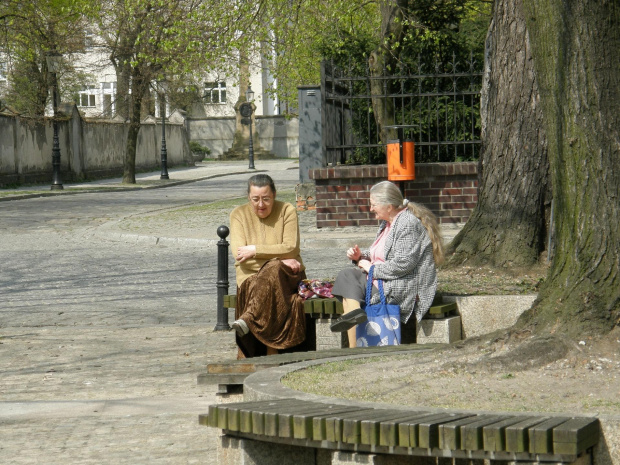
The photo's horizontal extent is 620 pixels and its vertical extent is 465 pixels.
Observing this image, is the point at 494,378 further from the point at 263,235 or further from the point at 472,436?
the point at 263,235

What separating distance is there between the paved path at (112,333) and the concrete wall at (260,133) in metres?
51.2

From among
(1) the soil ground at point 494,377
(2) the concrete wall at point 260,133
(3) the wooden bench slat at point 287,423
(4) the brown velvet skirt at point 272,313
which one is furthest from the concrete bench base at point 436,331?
(2) the concrete wall at point 260,133

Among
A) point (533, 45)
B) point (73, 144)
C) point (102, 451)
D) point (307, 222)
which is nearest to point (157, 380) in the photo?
point (102, 451)

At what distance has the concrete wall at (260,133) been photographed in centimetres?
7312

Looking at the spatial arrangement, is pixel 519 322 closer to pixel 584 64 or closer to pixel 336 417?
pixel 584 64

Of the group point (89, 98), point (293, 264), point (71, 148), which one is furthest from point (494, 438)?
point (89, 98)

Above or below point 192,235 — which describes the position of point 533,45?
above

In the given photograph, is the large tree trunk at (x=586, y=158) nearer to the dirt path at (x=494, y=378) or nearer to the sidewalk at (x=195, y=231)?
the dirt path at (x=494, y=378)

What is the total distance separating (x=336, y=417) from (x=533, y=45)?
7.68ft

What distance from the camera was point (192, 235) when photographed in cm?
1762

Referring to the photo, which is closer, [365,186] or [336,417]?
[336,417]

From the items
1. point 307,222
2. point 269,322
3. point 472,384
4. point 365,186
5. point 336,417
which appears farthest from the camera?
point 307,222

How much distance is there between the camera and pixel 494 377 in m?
5.04

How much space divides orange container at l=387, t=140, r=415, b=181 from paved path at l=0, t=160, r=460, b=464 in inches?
38.7
